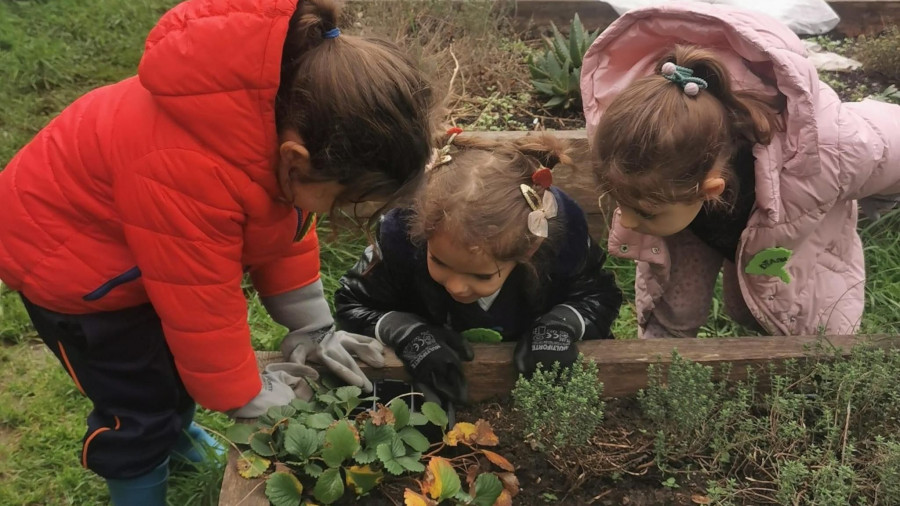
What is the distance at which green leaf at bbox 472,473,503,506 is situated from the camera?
1.83 meters

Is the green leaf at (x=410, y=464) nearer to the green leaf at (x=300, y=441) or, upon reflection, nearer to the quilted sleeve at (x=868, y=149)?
the green leaf at (x=300, y=441)

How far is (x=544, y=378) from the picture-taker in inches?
76.9

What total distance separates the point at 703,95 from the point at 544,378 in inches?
32.7

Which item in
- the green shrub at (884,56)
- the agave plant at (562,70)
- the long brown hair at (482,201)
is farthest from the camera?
the green shrub at (884,56)

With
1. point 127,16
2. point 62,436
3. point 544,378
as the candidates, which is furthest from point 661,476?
point 127,16

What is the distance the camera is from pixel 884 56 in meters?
4.02

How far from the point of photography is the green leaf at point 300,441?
5.95 ft

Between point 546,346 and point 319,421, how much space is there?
1.97 feet

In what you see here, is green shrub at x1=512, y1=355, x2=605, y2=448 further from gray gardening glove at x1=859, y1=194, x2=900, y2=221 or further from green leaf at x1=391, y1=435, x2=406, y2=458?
gray gardening glove at x1=859, y1=194, x2=900, y2=221

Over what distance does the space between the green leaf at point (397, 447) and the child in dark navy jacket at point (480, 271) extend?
25 centimetres

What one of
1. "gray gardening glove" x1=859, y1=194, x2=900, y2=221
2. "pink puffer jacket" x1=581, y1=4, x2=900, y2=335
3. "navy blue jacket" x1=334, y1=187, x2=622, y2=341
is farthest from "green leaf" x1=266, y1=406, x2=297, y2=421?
"gray gardening glove" x1=859, y1=194, x2=900, y2=221

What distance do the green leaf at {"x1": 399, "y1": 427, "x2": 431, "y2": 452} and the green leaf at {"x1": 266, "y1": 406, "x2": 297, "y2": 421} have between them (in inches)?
10.2

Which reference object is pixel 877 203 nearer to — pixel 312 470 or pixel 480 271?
pixel 480 271

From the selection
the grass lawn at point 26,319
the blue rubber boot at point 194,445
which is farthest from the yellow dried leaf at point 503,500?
the blue rubber boot at point 194,445
